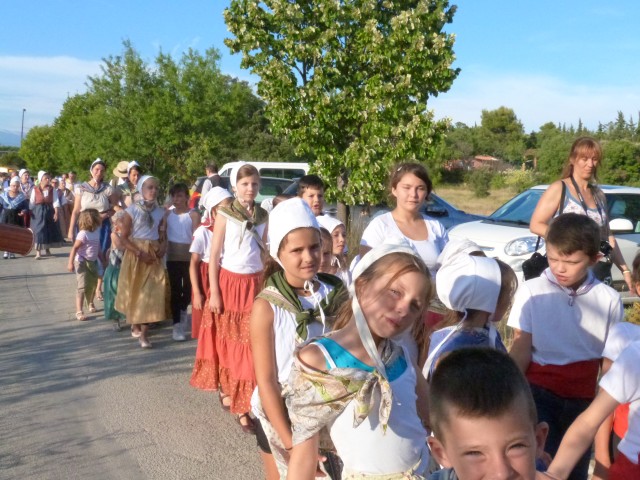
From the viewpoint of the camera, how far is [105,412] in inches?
247

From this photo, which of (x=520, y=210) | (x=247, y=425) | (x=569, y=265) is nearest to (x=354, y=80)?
(x=520, y=210)

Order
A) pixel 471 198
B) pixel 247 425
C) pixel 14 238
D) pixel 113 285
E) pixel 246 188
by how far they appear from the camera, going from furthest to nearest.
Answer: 1. pixel 471 198
2. pixel 113 285
3. pixel 246 188
4. pixel 247 425
5. pixel 14 238

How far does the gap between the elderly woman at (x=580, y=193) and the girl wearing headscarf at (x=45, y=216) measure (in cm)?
1415

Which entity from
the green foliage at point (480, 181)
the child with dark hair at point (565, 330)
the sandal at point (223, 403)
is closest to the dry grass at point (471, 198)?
the green foliage at point (480, 181)

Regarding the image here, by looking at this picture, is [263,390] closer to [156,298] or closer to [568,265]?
[568,265]

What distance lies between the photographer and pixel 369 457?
2.48m

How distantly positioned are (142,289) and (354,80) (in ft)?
21.5

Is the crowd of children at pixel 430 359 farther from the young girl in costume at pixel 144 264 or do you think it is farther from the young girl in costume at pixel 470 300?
the young girl in costume at pixel 144 264

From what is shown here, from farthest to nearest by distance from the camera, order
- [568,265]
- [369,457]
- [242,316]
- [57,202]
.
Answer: [57,202] → [242,316] → [568,265] → [369,457]

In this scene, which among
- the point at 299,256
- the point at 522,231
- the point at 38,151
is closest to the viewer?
the point at 299,256

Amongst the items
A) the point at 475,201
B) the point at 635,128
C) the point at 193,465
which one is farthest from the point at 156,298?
the point at 635,128

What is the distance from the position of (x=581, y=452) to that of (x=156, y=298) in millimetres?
6578

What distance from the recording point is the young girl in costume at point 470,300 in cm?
307

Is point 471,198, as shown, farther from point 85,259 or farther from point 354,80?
point 85,259
